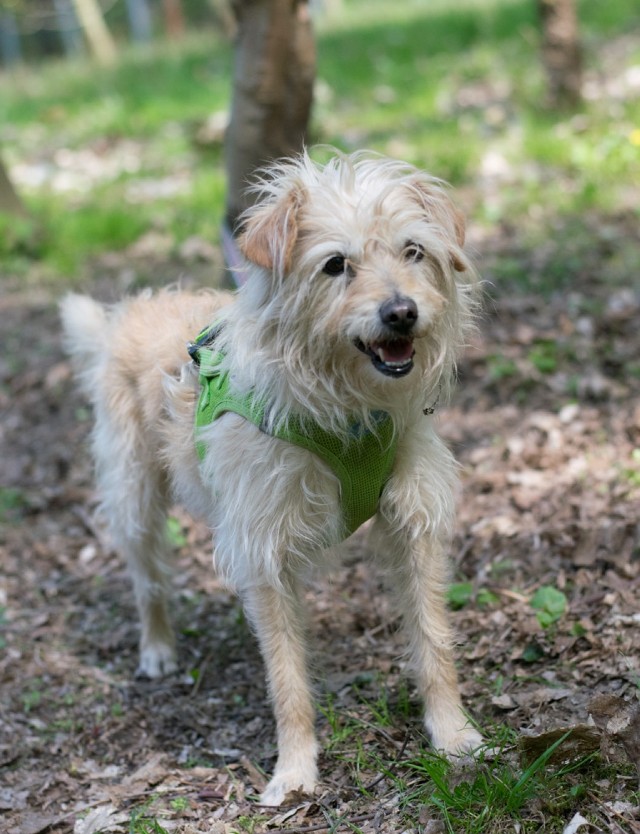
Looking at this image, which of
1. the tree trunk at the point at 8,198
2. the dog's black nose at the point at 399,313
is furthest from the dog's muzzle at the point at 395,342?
the tree trunk at the point at 8,198

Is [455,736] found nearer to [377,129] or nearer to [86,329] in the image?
[86,329]

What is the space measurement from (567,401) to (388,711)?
91.9 inches

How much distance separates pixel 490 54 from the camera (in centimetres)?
1163

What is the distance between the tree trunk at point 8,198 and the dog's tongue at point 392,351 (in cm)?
678

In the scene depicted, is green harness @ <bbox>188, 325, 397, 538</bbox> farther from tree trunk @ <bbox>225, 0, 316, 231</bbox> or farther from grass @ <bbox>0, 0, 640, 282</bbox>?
grass @ <bbox>0, 0, 640, 282</bbox>

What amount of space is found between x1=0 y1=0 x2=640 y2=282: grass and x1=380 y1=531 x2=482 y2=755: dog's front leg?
3485 mm

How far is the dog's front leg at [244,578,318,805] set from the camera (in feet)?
10.6

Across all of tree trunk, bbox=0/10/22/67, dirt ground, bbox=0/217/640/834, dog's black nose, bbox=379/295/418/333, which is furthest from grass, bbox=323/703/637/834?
tree trunk, bbox=0/10/22/67

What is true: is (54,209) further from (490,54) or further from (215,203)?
(490,54)

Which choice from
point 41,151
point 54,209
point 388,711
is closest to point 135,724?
point 388,711

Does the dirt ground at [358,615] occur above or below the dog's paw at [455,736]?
below

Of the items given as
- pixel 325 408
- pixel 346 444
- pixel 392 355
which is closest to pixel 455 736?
pixel 346 444

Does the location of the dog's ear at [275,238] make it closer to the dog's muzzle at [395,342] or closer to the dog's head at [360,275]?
the dog's head at [360,275]

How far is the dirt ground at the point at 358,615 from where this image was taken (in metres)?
3.29
